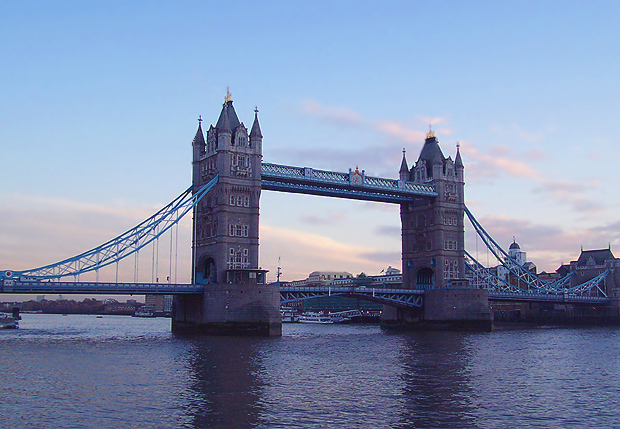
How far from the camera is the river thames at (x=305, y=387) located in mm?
31906

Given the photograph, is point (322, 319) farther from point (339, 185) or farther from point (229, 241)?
point (229, 241)

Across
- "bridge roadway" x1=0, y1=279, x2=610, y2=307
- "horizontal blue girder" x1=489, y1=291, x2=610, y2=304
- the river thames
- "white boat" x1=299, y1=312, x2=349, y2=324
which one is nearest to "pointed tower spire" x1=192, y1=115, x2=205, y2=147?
"bridge roadway" x1=0, y1=279, x2=610, y2=307

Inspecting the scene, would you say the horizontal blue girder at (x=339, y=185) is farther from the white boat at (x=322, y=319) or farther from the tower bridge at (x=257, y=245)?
the white boat at (x=322, y=319)

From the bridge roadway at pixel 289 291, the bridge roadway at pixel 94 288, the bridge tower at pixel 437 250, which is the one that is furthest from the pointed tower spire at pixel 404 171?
the bridge roadway at pixel 94 288

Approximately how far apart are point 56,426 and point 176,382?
12.8m

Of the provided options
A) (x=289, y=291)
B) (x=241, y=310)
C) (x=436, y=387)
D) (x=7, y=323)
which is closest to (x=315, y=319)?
(x=7, y=323)

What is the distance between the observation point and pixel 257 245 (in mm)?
91688

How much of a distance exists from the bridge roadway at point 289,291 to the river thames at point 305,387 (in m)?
11.1

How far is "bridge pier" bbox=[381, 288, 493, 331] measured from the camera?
105 meters

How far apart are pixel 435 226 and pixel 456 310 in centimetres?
1494

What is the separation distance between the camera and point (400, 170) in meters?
122

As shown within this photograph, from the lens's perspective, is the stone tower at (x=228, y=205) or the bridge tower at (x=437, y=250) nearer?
the stone tower at (x=228, y=205)

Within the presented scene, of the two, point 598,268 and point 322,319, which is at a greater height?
point 598,268

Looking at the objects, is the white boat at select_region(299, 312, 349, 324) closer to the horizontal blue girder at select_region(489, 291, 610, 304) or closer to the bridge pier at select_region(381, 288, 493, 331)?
the horizontal blue girder at select_region(489, 291, 610, 304)
